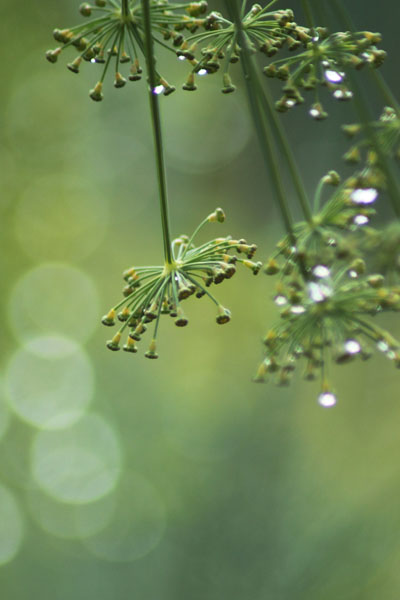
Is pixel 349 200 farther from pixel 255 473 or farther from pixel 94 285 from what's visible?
pixel 94 285

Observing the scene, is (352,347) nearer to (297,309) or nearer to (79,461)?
(297,309)

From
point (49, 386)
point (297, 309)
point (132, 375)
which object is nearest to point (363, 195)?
point (297, 309)

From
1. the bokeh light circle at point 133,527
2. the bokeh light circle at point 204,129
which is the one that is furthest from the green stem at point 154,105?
the bokeh light circle at point 204,129

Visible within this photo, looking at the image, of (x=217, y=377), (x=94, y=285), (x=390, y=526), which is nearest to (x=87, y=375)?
(x=94, y=285)

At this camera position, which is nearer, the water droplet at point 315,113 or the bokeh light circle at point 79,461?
the water droplet at point 315,113

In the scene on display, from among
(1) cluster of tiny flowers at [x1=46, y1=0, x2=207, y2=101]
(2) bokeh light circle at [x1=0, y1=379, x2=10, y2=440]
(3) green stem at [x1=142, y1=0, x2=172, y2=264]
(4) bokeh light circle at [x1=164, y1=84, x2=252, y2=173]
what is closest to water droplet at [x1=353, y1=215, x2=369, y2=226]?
(3) green stem at [x1=142, y1=0, x2=172, y2=264]

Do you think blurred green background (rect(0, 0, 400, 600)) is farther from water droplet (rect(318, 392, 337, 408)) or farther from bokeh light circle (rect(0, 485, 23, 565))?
water droplet (rect(318, 392, 337, 408))

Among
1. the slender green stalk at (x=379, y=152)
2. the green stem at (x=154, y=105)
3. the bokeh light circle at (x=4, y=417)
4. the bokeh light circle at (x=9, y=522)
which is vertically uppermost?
the bokeh light circle at (x=4, y=417)

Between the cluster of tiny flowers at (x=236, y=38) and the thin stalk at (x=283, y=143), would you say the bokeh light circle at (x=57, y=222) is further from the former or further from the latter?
the thin stalk at (x=283, y=143)
